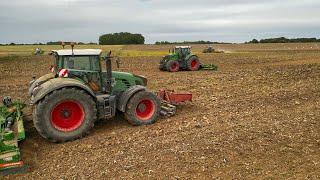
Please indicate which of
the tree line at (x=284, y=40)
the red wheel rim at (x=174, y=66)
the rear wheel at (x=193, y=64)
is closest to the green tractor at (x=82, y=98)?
the red wheel rim at (x=174, y=66)

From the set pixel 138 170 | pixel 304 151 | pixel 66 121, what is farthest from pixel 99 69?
pixel 304 151

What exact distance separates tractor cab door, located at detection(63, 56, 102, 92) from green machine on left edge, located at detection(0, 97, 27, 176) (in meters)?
1.52

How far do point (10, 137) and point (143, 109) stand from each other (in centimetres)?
337

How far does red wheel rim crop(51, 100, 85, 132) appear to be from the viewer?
28.9ft

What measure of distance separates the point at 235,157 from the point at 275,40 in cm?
8822

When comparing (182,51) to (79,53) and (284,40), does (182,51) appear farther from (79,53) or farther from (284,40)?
(284,40)

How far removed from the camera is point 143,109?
10.1 meters

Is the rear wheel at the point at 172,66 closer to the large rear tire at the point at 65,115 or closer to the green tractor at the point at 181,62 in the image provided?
the green tractor at the point at 181,62

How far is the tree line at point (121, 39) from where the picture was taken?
280 ft

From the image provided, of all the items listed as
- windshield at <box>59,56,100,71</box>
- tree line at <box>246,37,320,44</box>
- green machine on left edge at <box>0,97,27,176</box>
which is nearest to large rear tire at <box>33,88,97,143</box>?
green machine on left edge at <box>0,97,27,176</box>

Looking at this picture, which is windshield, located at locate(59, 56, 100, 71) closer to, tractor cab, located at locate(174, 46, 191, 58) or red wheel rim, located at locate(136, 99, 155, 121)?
red wheel rim, located at locate(136, 99, 155, 121)

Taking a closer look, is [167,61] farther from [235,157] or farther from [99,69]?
[235,157]

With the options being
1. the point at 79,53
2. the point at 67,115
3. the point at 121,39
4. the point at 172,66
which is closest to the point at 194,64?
the point at 172,66

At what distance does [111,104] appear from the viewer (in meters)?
9.56
